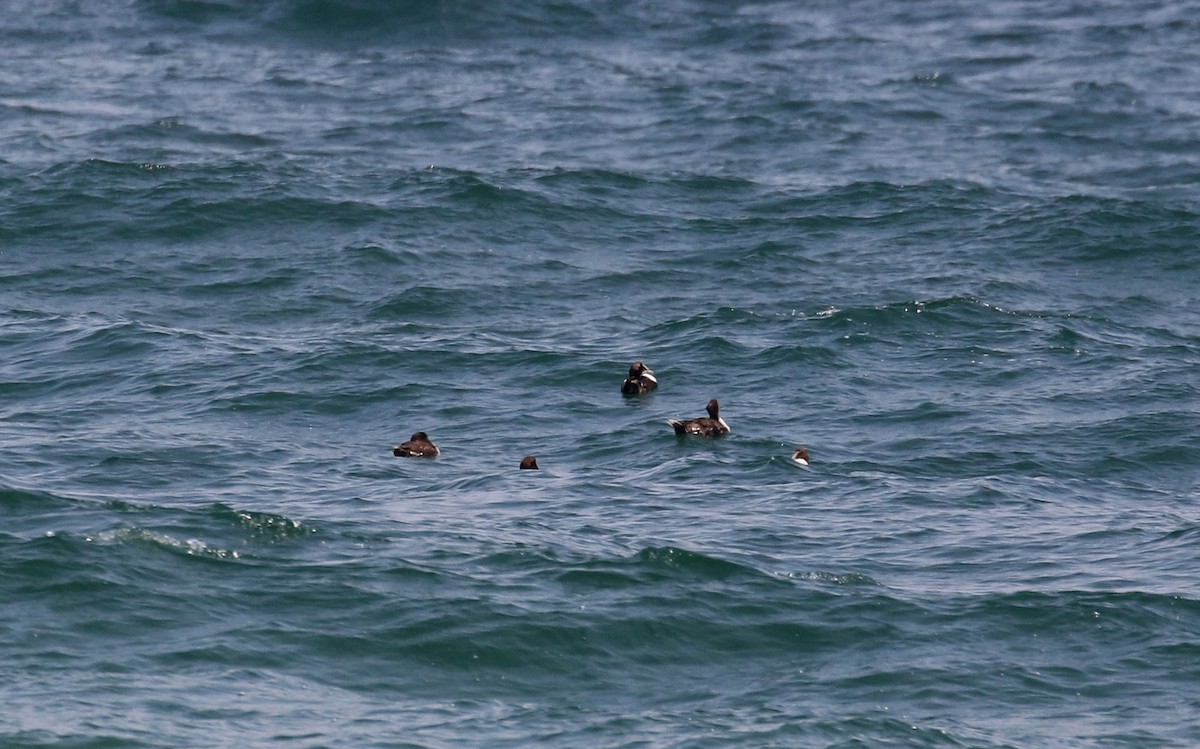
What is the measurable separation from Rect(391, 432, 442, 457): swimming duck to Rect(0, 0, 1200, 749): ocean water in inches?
10.2

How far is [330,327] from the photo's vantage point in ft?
92.5

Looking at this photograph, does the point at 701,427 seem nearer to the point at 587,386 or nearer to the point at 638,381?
the point at 638,381

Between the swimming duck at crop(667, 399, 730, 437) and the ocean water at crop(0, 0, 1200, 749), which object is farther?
the swimming duck at crop(667, 399, 730, 437)

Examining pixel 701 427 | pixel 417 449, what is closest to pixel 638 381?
pixel 701 427

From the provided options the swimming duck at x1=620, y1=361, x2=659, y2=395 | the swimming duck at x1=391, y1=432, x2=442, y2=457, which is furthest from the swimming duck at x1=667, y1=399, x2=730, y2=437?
the swimming duck at x1=391, y1=432, x2=442, y2=457

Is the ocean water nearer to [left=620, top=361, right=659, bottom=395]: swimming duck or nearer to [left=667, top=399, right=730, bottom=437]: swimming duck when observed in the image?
[left=667, top=399, right=730, bottom=437]: swimming duck

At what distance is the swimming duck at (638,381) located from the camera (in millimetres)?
25234

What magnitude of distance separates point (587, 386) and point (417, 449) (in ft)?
14.2

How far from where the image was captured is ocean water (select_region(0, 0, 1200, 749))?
16.2m

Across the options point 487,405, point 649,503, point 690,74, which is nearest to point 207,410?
point 487,405

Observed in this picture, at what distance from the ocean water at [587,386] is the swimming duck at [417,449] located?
0.26 m

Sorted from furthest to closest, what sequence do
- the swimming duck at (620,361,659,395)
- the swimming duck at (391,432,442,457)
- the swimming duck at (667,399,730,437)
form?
1. the swimming duck at (620,361,659,395)
2. the swimming duck at (667,399,730,437)
3. the swimming duck at (391,432,442,457)

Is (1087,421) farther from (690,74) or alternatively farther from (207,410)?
(690,74)

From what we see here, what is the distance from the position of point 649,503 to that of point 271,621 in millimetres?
5514
